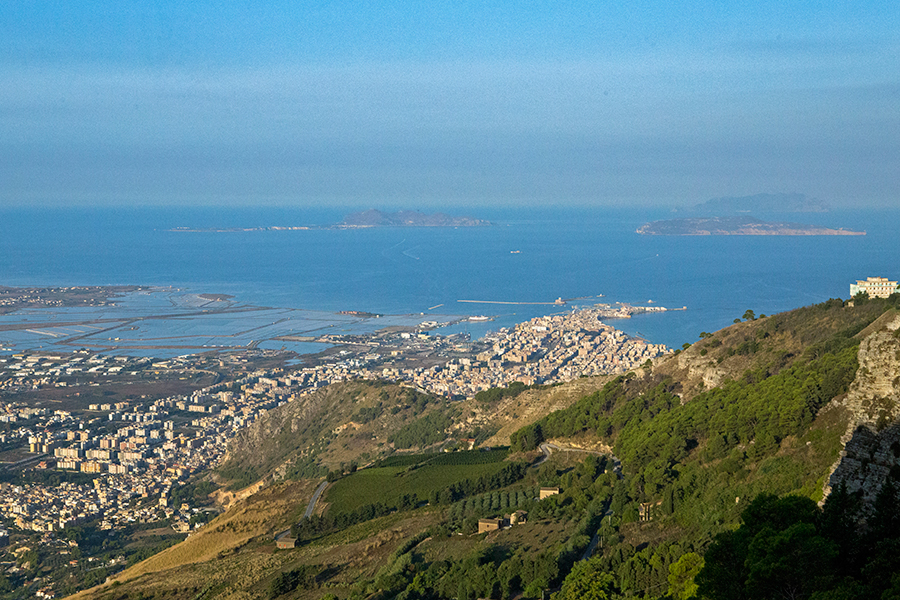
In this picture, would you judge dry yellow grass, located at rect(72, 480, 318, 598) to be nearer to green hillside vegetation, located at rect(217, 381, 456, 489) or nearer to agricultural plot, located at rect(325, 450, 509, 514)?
agricultural plot, located at rect(325, 450, 509, 514)

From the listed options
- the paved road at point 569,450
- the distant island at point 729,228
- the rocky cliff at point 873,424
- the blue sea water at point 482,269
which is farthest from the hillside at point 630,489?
the distant island at point 729,228

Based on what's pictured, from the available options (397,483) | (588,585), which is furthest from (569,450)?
(588,585)

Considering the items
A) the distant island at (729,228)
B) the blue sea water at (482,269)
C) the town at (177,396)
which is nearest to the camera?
the town at (177,396)

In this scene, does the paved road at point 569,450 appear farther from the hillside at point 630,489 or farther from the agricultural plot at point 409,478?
the agricultural plot at point 409,478

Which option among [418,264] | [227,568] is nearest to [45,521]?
[227,568]

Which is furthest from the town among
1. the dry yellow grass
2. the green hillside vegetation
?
the dry yellow grass
